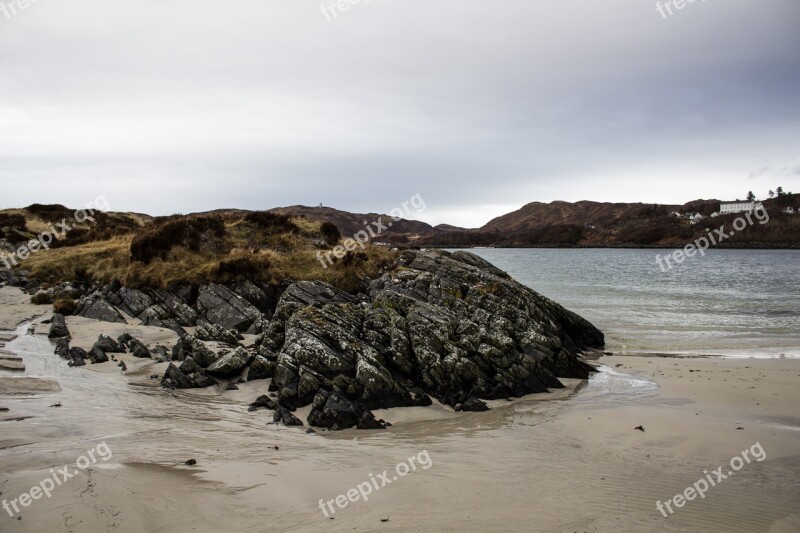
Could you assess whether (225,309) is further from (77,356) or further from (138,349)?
(77,356)

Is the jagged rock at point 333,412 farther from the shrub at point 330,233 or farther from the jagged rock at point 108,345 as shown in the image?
the shrub at point 330,233

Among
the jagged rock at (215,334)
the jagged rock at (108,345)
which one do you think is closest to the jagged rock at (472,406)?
the jagged rock at (215,334)

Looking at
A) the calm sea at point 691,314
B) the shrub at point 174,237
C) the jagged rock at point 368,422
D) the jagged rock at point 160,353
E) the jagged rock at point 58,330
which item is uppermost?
the shrub at point 174,237

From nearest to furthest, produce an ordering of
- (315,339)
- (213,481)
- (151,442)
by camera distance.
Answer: (213,481)
(151,442)
(315,339)

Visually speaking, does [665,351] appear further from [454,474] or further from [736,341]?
[454,474]

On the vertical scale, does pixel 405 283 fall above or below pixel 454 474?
above

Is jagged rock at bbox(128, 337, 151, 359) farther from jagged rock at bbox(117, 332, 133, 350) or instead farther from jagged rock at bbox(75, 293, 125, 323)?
jagged rock at bbox(75, 293, 125, 323)

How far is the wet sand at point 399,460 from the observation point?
282 inches

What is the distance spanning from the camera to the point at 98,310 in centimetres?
2019

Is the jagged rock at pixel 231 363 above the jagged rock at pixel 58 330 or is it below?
below

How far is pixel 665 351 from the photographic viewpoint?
74.2 feet

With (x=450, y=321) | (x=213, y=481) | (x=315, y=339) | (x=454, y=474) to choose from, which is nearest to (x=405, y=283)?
(x=450, y=321)

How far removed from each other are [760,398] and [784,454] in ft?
16.1

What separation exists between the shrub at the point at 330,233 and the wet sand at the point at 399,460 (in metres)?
16.5
